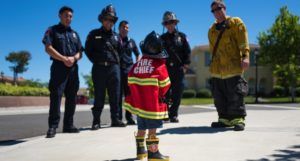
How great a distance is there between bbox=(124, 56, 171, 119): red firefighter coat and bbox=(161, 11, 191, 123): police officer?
3.48 metres

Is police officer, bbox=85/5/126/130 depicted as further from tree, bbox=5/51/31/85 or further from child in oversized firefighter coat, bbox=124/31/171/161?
tree, bbox=5/51/31/85

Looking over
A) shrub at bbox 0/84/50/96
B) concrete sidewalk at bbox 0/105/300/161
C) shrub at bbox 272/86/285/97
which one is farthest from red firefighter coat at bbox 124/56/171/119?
shrub at bbox 272/86/285/97

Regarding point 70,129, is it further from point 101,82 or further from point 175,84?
point 175,84

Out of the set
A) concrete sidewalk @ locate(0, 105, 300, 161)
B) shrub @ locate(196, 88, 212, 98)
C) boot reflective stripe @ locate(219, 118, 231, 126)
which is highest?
shrub @ locate(196, 88, 212, 98)

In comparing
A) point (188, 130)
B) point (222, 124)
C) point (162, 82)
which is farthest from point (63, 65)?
point (222, 124)

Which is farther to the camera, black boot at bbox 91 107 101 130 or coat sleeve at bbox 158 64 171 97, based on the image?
black boot at bbox 91 107 101 130

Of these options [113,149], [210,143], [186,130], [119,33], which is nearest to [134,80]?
[113,149]

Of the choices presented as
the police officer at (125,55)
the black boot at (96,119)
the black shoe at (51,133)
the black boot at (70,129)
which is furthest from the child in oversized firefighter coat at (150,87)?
the police officer at (125,55)

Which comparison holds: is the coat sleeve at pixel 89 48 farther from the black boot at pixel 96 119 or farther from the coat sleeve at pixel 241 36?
the coat sleeve at pixel 241 36

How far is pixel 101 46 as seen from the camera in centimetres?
706

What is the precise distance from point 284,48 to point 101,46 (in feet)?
103

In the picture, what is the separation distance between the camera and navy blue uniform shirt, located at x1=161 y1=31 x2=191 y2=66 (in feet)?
25.9

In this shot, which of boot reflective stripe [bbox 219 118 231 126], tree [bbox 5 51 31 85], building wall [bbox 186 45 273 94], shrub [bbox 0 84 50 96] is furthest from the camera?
tree [bbox 5 51 31 85]

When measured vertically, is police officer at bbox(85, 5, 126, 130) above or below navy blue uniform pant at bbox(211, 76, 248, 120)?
above
